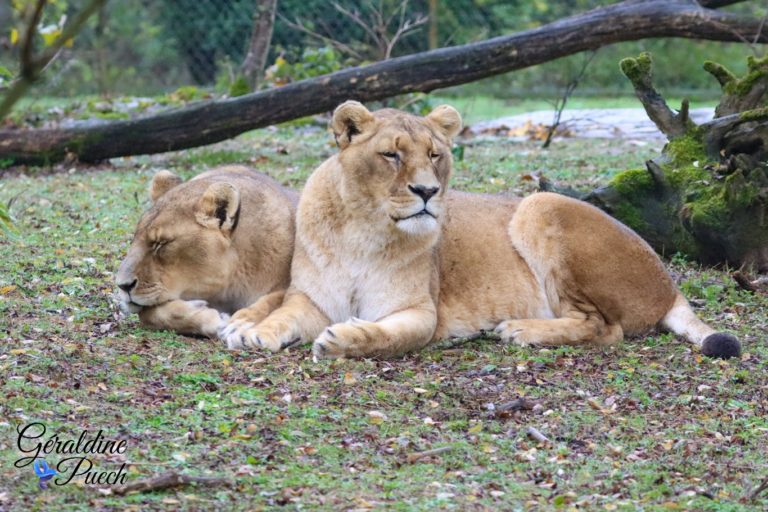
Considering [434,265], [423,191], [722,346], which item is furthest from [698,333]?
[423,191]

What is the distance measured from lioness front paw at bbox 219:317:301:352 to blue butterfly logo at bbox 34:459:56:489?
66.6 inches

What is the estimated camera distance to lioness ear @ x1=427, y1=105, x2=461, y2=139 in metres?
5.82

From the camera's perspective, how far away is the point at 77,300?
6.21 meters

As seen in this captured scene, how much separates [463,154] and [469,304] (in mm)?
5352

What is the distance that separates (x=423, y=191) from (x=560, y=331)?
1163 mm

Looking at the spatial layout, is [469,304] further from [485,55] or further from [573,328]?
[485,55]

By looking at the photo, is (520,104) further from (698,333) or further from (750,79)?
(698,333)

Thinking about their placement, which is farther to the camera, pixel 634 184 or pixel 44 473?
pixel 634 184

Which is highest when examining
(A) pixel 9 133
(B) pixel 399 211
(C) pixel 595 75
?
(B) pixel 399 211

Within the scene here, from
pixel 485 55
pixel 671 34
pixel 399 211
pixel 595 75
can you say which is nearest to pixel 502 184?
pixel 485 55

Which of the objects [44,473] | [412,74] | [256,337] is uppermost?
[44,473]

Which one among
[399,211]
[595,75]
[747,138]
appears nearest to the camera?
[399,211]

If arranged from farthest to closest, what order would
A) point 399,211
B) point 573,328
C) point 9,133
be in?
1. point 9,133
2. point 573,328
3. point 399,211

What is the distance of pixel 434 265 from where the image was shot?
592cm
